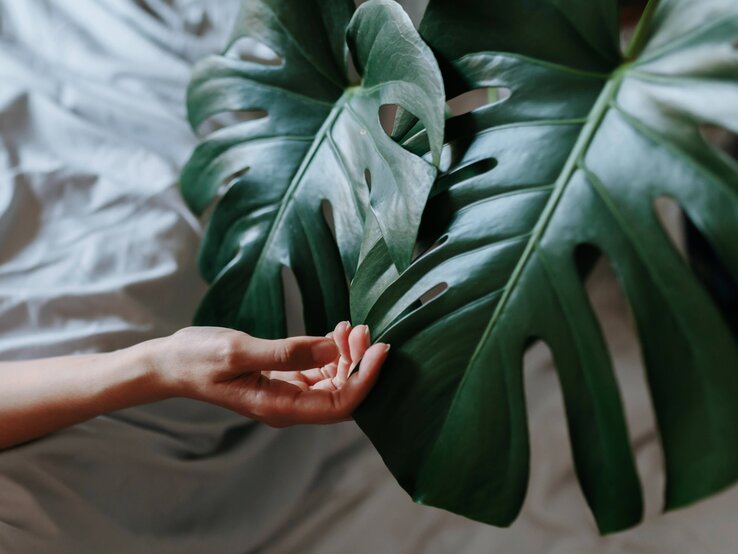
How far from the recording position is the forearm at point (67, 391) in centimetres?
78

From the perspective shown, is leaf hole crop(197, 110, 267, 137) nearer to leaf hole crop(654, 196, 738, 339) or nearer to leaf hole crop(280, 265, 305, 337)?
leaf hole crop(280, 265, 305, 337)

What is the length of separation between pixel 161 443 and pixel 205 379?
0.86 ft

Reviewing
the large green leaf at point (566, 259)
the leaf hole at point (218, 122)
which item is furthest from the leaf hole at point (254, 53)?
the large green leaf at point (566, 259)

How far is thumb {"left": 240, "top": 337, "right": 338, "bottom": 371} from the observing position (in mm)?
661

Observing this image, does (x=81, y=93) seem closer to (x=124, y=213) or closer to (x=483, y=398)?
(x=124, y=213)

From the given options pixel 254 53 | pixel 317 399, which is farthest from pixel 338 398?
pixel 254 53

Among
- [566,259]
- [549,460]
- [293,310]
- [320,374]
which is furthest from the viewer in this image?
[293,310]

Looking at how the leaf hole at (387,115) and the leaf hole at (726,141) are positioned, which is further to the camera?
the leaf hole at (387,115)

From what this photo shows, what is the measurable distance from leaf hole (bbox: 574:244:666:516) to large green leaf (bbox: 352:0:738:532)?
23 cm

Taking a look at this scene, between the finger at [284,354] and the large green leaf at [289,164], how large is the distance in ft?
0.61

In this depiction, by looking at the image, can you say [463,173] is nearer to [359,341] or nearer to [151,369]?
[359,341]

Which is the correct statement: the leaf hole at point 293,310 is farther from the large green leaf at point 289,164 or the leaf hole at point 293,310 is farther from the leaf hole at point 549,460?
the leaf hole at point 549,460

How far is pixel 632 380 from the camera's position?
102cm

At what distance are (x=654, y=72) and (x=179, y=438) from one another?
666 mm
